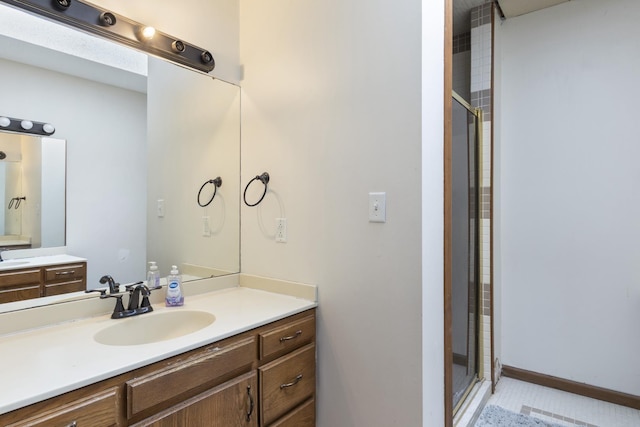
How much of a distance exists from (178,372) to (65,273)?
683mm

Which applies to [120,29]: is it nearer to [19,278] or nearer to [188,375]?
[19,278]

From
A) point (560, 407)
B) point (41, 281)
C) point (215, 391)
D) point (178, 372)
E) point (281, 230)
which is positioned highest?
point (281, 230)

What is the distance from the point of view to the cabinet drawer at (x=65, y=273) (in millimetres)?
1298

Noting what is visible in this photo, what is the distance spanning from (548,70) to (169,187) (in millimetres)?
2492

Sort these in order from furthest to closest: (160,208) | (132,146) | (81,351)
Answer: (160,208), (132,146), (81,351)

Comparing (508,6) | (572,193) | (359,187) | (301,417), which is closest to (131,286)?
(301,417)

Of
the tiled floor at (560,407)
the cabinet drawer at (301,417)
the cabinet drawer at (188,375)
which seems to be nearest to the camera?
the cabinet drawer at (188,375)

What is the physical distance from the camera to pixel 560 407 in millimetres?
2098

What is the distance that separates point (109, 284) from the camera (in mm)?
1407

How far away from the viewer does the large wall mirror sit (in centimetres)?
131

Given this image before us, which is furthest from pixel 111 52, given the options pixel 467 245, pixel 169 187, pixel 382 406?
pixel 467 245

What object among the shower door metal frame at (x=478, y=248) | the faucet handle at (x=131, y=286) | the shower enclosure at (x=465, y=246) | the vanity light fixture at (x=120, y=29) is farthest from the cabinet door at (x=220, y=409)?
the shower door metal frame at (x=478, y=248)

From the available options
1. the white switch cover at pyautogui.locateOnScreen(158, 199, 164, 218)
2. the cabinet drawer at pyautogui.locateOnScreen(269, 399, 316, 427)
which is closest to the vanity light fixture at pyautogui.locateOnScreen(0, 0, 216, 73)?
the white switch cover at pyautogui.locateOnScreen(158, 199, 164, 218)

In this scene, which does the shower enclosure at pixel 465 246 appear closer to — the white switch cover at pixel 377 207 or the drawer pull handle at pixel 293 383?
the white switch cover at pixel 377 207
